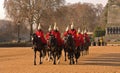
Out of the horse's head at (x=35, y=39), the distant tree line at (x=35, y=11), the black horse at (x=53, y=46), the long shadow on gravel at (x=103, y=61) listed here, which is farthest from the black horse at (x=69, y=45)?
the distant tree line at (x=35, y=11)

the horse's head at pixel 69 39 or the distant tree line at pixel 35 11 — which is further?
the distant tree line at pixel 35 11

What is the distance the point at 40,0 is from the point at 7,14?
7760mm

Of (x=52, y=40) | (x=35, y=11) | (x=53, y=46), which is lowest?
(x=53, y=46)

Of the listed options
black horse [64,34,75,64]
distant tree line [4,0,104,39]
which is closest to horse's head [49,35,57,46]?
black horse [64,34,75,64]

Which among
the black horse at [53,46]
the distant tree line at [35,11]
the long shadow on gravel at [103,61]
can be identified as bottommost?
the long shadow on gravel at [103,61]

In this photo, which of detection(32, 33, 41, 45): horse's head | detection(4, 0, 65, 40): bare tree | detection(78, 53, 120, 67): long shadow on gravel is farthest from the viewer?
detection(4, 0, 65, 40): bare tree

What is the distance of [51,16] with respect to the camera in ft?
271

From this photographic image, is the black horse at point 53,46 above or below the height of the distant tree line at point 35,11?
below

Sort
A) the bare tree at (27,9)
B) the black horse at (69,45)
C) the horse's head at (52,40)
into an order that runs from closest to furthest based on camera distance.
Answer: the horse's head at (52,40)
the black horse at (69,45)
the bare tree at (27,9)

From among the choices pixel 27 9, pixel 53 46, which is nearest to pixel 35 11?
pixel 27 9

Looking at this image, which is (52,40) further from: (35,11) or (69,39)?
(35,11)

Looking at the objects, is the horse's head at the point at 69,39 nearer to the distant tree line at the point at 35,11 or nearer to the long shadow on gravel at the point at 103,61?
the long shadow on gravel at the point at 103,61

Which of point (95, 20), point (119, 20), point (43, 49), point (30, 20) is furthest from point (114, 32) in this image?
point (43, 49)

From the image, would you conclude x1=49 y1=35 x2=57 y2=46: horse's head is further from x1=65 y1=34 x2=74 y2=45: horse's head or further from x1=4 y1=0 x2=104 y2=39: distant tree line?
x1=4 y1=0 x2=104 y2=39: distant tree line
